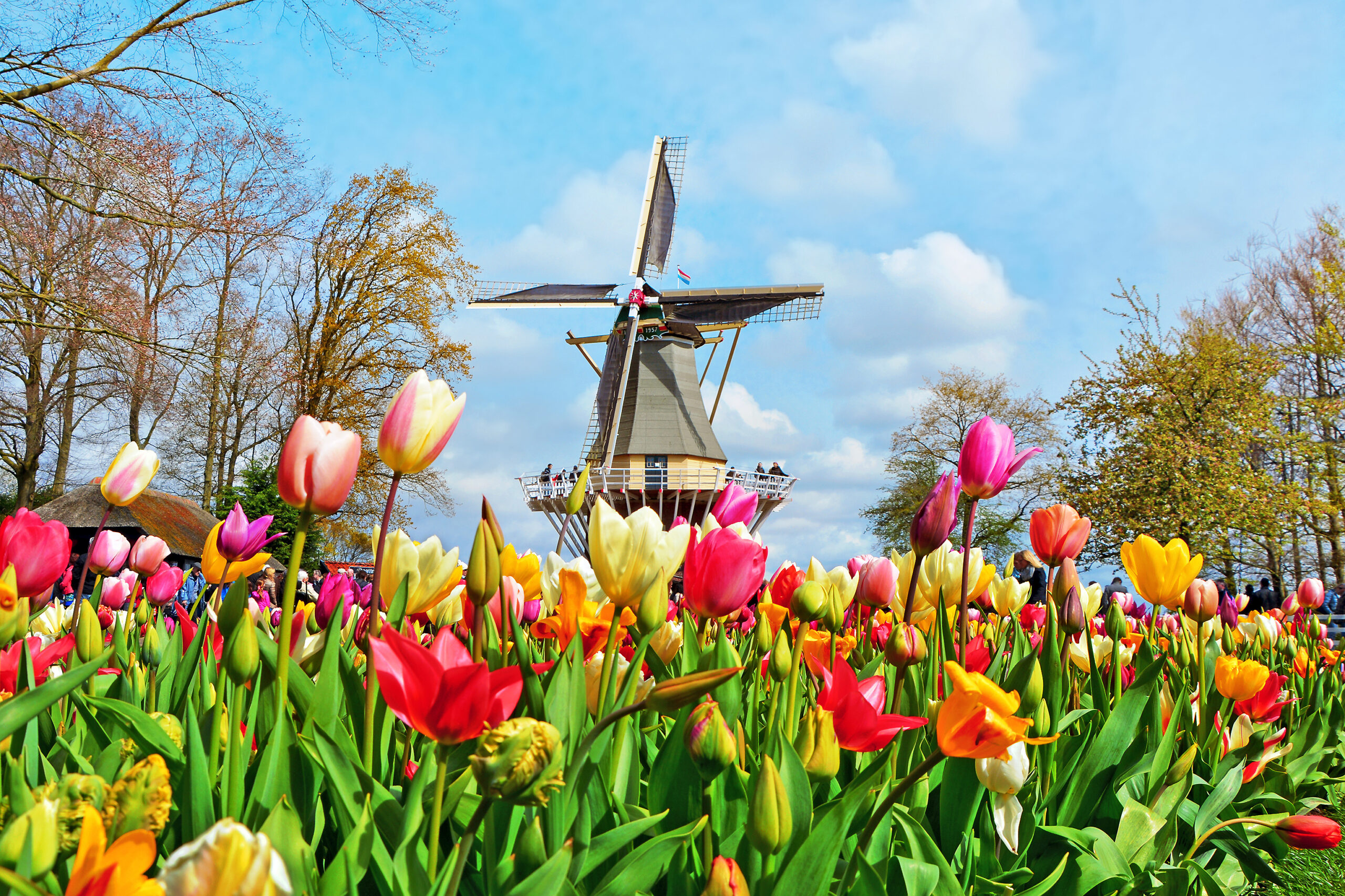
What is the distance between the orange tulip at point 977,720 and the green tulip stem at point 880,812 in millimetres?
29

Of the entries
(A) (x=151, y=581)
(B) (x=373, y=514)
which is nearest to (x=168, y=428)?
(B) (x=373, y=514)

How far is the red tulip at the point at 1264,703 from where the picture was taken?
235 cm

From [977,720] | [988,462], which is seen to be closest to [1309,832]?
[988,462]

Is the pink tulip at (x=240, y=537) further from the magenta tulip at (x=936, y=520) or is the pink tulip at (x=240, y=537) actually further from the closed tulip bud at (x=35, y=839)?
Result: the magenta tulip at (x=936, y=520)

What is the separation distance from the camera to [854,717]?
115cm

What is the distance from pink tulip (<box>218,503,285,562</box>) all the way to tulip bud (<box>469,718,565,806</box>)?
3.95 ft

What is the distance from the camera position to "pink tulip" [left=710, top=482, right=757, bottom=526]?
196 cm

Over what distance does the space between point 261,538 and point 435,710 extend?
1199 mm

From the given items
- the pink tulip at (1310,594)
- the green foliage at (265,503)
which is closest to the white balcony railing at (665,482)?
the green foliage at (265,503)

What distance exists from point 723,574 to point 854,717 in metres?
0.28

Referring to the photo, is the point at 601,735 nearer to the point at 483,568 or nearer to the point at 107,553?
the point at 483,568

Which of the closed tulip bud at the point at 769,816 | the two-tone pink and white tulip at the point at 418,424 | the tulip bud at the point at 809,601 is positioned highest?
the two-tone pink and white tulip at the point at 418,424

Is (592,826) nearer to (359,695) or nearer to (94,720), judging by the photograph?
(359,695)

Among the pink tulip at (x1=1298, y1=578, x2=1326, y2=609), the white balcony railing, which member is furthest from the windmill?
the pink tulip at (x1=1298, y1=578, x2=1326, y2=609)
